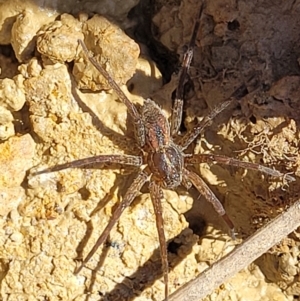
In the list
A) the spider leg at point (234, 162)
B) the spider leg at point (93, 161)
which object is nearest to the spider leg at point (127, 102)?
the spider leg at point (93, 161)

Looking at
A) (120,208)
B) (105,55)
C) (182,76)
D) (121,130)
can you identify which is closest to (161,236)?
(120,208)

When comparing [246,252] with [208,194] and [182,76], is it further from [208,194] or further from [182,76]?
[182,76]

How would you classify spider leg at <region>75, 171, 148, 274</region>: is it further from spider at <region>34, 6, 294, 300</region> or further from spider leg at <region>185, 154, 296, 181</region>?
spider leg at <region>185, 154, 296, 181</region>

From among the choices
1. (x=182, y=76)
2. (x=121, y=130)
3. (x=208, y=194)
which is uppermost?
(x=182, y=76)

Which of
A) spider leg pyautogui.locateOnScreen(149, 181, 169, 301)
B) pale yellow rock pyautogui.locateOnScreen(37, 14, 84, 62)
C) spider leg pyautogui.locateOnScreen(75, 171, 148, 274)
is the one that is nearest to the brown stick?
spider leg pyautogui.locateOnScreen(149, 181, 169, 301)

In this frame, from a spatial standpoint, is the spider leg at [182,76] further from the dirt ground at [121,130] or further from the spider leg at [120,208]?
the spider leg at [120,208]

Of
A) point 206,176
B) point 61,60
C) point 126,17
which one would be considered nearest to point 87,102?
point 61,60
